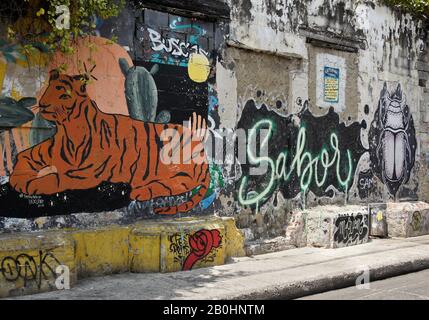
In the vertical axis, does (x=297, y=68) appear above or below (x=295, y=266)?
above

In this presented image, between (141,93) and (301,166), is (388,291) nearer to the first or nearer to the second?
A: (301,166)

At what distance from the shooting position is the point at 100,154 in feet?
23.1

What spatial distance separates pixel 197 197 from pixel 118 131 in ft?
5.37

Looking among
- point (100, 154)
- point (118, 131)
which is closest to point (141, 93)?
point (118, 131)

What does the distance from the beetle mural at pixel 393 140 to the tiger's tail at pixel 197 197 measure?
4.40 metres

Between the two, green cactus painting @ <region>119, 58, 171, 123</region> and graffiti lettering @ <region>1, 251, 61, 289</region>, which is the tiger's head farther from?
graffiti lettering @ <region>1, 251, 61, 289</region>

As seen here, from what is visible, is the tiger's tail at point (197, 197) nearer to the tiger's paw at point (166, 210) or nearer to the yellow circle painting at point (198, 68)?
the tiger's paw at point (166, 210)

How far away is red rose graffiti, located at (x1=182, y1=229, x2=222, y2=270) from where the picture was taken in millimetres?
7363

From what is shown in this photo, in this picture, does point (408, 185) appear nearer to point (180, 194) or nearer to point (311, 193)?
point (311, 193)

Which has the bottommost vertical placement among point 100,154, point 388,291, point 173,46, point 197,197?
point 388,291

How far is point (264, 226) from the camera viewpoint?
906cm

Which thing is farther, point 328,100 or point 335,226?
point 328,100
